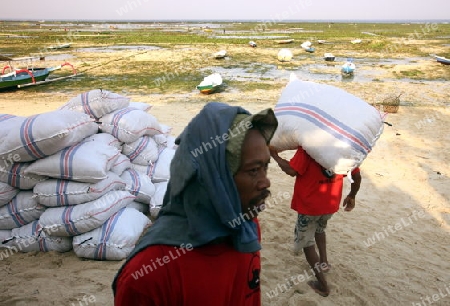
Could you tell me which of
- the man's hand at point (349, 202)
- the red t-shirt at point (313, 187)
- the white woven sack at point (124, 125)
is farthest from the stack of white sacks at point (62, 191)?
the man's hand at point (349, 202)

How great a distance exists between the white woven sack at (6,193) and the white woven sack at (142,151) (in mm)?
1352

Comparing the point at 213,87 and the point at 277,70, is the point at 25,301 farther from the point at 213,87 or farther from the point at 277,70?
the point at 277,70

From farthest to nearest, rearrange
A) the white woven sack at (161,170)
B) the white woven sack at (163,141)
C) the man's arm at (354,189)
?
the white woven sack at (163,141) → the white woven sack at (161,170) → the man's arm at (354,189)

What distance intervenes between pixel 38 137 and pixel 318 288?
329cm

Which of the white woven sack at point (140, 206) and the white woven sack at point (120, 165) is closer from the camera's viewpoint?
the white woven sack at point (120, 165)

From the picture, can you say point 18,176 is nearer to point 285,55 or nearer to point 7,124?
point 7,124

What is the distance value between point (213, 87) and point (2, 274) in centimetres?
1035

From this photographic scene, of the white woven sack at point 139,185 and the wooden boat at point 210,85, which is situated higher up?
the white woven sack at point 139,185

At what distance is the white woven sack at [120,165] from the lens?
3.67m

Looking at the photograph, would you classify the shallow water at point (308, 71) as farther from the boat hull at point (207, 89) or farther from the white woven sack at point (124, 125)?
the white woven sack at point (124, 125)

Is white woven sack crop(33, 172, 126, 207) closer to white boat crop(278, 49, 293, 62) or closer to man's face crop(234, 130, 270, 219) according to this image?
man's face crop(234, 130, 270, 219)

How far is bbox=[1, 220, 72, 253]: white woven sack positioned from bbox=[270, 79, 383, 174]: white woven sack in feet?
8.91

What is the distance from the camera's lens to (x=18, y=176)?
10.2 ft

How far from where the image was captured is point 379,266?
3.49m
